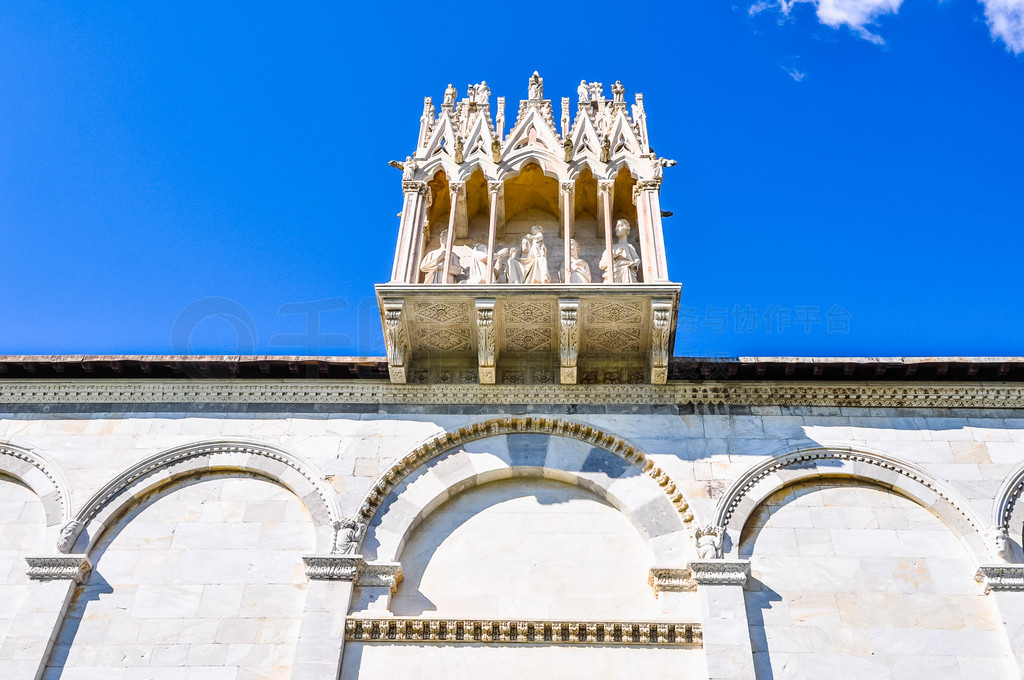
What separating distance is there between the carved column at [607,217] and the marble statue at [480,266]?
52.2 inches

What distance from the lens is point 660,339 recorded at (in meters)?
10.9

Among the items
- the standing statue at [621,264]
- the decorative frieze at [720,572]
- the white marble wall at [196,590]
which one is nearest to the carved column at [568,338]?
the standing statue at [621,264]

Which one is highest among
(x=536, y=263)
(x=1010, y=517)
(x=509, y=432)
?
(x=536, y=263)

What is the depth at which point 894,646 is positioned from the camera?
9.05 m

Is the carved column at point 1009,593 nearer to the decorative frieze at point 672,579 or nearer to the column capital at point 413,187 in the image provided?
the decorative frieze at point 672,579

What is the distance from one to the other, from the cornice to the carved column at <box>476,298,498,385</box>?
17 cm

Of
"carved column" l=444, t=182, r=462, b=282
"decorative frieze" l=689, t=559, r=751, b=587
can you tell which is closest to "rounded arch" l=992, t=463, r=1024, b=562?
"decorative frieze" l=689, t=559, r=751, b=587

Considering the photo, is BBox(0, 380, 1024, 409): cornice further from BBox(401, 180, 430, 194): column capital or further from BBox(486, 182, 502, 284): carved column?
BBox(401, 180, 430, 194): column capital

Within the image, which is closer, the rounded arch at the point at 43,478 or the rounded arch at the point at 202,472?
the rounded arch at the point at 202,472

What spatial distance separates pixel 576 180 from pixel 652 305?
8.94ft

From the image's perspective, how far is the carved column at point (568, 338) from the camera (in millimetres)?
10859

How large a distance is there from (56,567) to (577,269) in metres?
6.61

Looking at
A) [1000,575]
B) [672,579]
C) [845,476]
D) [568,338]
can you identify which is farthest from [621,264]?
[1000,575]

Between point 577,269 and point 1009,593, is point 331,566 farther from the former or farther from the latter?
point 1009,593
